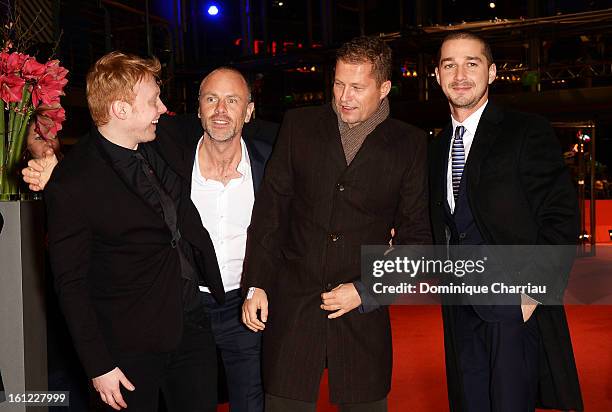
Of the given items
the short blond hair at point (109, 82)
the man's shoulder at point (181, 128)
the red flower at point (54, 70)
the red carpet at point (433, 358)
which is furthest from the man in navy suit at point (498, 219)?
the red carpet at point (433, 358)

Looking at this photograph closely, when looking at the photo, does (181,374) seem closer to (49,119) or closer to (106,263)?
(106,263)

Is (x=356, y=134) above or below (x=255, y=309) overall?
above

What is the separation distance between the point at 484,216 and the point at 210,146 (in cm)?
100

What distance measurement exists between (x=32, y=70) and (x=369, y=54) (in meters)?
1.10

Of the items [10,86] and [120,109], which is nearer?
[120,109]

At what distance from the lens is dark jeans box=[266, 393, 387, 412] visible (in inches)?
96.1

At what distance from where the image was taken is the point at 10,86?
2395 millimetres

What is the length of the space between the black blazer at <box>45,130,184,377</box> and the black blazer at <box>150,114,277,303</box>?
127mm

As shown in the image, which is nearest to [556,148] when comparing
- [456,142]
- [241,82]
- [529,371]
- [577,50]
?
[456,142]

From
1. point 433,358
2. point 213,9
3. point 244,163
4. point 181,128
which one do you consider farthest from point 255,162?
point 213,9

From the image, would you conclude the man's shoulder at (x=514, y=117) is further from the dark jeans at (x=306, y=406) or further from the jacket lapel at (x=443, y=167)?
the dark jeans at (x=306, y=406)

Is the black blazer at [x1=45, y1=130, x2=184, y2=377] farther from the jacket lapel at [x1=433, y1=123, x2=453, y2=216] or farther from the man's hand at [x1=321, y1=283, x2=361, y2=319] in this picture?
the jacket lapel at [x1=433, y1=123, x2=453, y2=216]

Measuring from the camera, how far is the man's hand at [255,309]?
2.40m

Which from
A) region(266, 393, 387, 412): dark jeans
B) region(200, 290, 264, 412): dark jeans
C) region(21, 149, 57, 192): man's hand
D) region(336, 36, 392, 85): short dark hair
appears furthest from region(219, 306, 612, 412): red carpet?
region(336, 36, 392, 85): short dark hair
